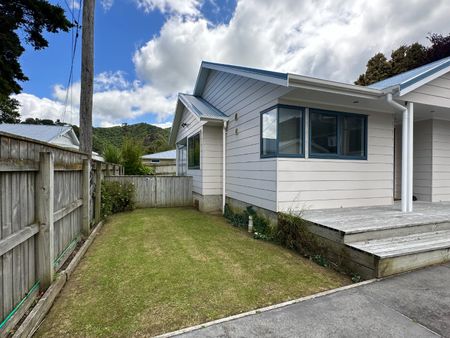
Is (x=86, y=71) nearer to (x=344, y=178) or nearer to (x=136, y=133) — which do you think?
(x=344, y=178)

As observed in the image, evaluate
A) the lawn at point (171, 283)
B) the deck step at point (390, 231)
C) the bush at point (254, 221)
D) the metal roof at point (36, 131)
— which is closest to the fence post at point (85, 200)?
the lawn at point (171, 283)

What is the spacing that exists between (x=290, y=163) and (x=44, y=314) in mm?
4700

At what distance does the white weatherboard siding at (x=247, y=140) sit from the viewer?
18.5ft

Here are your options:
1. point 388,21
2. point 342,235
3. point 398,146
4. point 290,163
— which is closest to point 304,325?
point 342,235

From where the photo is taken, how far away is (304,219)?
15.0 ft

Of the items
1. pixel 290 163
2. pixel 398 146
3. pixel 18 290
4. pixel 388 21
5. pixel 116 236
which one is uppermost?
pixel 388 21

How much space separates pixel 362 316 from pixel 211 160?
263 inches

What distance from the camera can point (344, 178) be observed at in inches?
233

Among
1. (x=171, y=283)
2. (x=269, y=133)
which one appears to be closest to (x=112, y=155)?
(x=269, y=133)

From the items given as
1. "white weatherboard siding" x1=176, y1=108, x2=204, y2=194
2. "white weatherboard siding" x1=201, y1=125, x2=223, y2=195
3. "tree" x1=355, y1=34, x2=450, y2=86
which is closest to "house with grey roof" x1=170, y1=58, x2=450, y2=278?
"white weatherboard siding" x1=201, y1=125, x2=223, y2=195

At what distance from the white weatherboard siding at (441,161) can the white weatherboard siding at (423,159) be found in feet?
0.38

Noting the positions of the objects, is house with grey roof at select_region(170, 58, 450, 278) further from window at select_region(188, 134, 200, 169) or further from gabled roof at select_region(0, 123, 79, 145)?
gabled roof at select_region(0, 123, 79, 145)

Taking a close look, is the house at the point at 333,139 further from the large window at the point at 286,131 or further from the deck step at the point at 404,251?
the deck step at the point at 404,251

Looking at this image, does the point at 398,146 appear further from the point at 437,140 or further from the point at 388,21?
the point at 388,21
